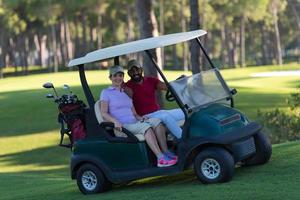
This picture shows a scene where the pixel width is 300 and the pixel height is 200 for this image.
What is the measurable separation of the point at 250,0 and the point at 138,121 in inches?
2170

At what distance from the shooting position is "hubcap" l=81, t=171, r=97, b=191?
770 cm

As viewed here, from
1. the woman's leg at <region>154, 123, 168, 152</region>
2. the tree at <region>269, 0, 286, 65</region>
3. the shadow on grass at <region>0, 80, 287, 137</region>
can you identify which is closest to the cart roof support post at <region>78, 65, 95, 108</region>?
the woman's leg at <region>154, 123, 168, 152</region>

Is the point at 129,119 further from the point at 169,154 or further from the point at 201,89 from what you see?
the point at 201,89

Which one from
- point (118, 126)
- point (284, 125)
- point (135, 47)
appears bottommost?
point (284, 125)

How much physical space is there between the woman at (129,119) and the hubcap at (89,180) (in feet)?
2.60

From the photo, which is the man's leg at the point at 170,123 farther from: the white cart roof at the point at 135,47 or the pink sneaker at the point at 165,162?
the white cart roof at the point at 135,47

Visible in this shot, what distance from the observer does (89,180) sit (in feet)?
25.5

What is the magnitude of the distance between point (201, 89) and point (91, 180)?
5.90 ft

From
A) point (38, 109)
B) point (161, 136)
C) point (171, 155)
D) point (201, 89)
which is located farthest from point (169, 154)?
point (38, 109)

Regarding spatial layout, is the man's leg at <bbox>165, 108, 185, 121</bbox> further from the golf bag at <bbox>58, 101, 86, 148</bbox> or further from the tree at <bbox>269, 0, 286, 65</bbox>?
the tree at <bbox>269, 0, 286, 65</bbox>

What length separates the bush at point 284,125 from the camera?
44.3 ft

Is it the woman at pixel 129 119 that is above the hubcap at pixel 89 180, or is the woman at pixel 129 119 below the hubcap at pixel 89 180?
above

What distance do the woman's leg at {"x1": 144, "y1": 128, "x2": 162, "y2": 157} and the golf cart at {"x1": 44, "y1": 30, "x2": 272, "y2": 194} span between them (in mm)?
94

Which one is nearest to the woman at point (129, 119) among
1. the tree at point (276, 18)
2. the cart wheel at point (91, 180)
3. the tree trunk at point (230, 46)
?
the cart wheel at point (91, 180)
